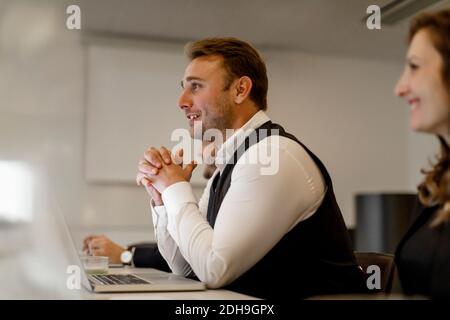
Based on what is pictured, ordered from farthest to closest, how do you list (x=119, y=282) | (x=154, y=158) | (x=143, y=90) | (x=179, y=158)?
(x=143, y=90) < (x=179, y=158) < (x=154, y=158) < (x=119, y=282)

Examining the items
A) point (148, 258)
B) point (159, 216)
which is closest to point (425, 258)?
point (159, 216)

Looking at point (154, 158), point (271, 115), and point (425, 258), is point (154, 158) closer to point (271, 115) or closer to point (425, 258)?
point (271, 115)

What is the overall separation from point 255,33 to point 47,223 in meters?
0.60

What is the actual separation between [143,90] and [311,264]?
61cm

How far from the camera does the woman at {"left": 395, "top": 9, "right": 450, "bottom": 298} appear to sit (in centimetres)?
97

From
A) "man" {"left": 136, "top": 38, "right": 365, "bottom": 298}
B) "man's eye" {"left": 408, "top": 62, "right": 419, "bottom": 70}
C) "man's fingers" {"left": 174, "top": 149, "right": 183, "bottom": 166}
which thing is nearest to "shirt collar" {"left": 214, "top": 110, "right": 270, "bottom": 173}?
"man" {"left": 136, "top": 38, "right": 365, "bottom": 298}

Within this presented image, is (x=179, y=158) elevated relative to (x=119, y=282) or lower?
elevated

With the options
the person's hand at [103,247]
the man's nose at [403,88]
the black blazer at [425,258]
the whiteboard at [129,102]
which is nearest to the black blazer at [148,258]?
the person's hand at [103,247]

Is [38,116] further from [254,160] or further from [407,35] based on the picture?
[407,35]

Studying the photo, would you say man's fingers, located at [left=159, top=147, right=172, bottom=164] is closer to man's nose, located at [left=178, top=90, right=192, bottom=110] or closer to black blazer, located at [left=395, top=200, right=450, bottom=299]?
man's nose, located at [left=178, top=90, right=192, bottom=110]

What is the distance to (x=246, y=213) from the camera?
3.65 ft

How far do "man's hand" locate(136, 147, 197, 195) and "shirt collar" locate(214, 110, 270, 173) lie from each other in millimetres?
85

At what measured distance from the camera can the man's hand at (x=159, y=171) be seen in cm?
124
